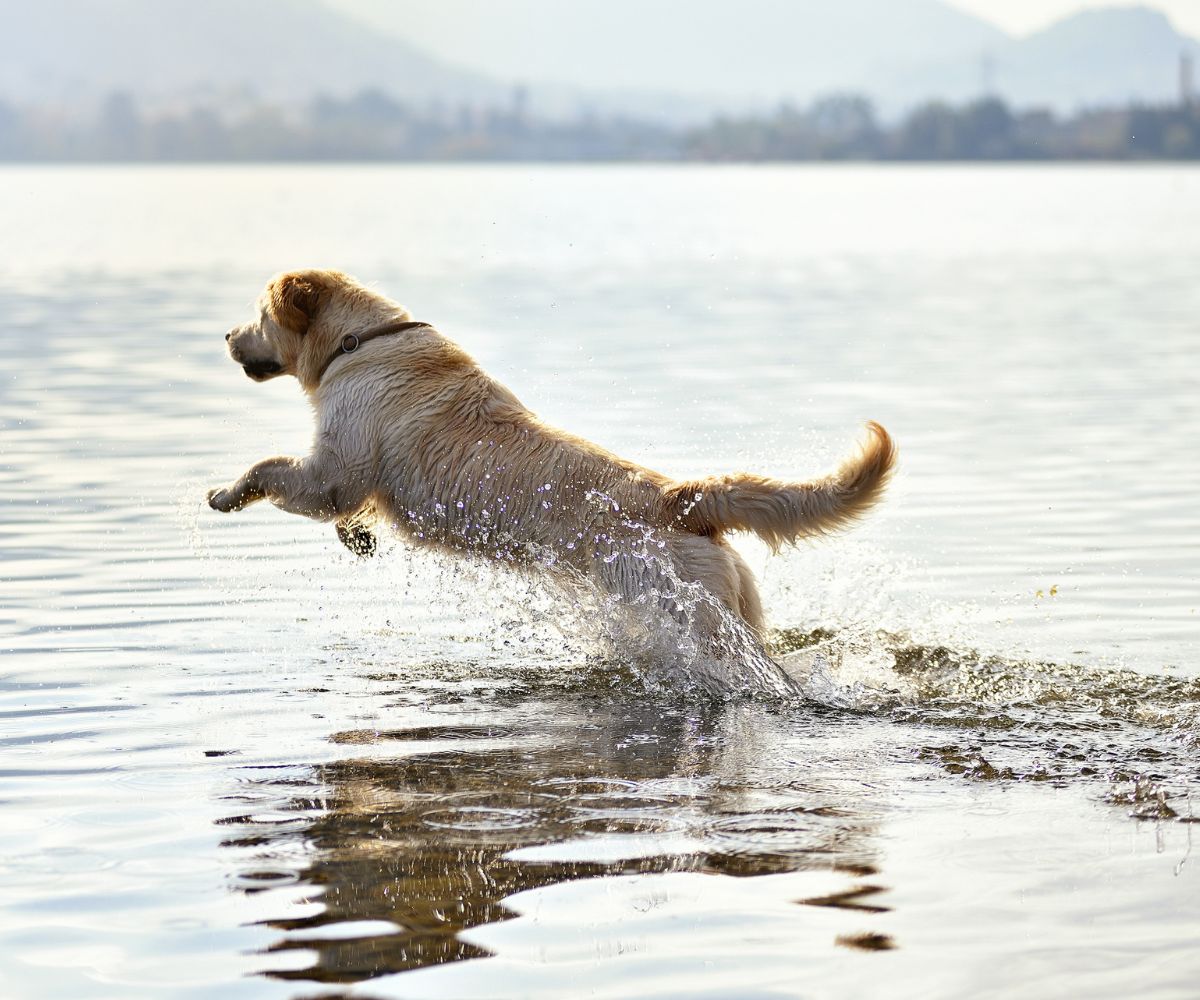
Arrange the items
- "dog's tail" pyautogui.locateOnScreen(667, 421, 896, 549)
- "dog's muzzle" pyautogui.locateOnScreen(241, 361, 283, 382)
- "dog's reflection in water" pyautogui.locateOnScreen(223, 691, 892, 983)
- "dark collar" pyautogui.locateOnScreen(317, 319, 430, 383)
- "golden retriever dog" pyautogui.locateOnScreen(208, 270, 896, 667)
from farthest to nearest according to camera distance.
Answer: "dog's muzzle" pyautogui.locateOnScreen(241, 361, 283, 382) → "dark collar" pyautogui.locateOnScreen(317, 319, 430, 383) → "golden retriever dog" pyautogui.locateOnScreen(208, 270, 896, 667) → "dog's tail" pyautogui.locateOnScreen(667, 421, 896, 549) → "dog's reflection in water" pyautogui.locateOnScreen(223, 691, 892, 983)

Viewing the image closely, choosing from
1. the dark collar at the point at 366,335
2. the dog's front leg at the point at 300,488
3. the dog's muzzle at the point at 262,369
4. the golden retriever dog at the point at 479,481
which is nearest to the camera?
the golden retriever dog at the point at 479,481

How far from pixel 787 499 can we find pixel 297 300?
109 inches

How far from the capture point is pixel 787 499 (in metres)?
6.47

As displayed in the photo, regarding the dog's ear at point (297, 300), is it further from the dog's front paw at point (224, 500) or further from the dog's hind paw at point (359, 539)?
the dog's hind paw at point (359, 539)

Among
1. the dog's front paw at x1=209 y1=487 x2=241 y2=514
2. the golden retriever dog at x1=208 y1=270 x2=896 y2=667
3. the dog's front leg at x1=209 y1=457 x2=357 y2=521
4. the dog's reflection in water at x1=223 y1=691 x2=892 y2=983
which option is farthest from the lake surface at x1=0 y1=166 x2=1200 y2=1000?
the dog's front paw at x1=209 y1=487 x2=241 y2=514

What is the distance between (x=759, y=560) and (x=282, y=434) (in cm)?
561

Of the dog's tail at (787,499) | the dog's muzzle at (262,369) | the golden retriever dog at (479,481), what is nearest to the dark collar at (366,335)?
the golden retriever dog at (479,481)

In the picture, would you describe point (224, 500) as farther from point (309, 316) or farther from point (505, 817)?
point (505, 817)

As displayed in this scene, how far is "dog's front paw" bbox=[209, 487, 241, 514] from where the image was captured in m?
7.71

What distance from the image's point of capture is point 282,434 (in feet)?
43.7

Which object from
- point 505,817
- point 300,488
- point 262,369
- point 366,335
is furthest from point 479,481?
point 505,817

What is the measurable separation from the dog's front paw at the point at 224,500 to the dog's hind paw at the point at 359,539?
523mm

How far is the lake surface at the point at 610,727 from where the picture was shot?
415 centimetres

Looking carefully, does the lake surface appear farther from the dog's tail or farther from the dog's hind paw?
the dog's tail
